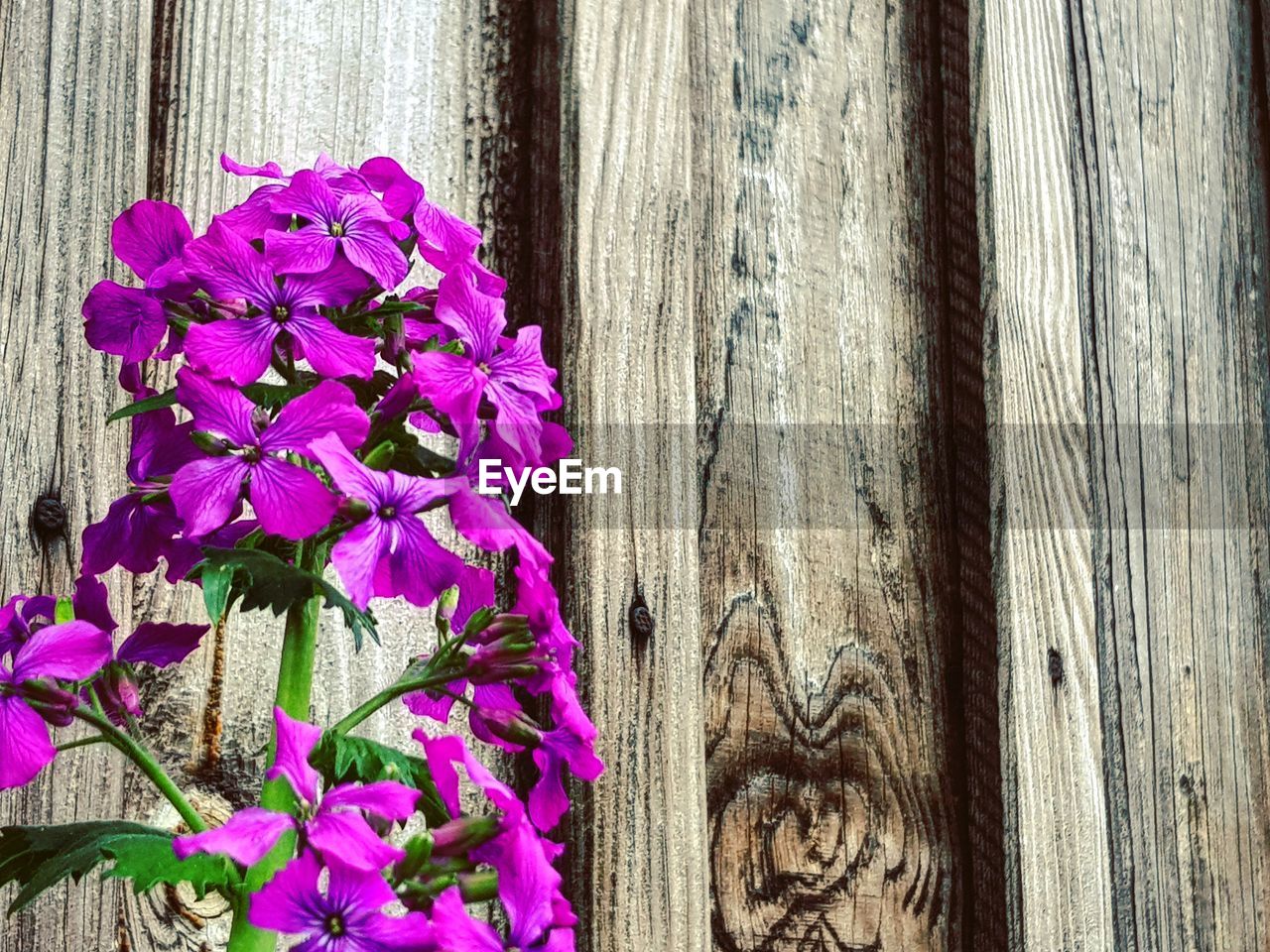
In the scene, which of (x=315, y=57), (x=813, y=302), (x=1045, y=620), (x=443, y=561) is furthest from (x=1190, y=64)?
(x=443, y=561)

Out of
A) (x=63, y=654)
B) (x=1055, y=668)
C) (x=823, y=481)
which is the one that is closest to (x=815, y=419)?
(x=823, y=481)

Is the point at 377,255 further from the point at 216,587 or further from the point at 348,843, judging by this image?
the point at 348,843

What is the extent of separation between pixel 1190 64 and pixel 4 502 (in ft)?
4.89

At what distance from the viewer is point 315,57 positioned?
133cm

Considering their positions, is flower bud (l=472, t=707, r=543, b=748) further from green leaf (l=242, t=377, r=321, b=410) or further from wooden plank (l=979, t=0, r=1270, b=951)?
wooden plank (l=979, t=0, r=1270, b=951)

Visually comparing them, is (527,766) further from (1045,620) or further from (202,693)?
(1045,620)

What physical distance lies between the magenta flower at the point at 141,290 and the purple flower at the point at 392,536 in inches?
8.6

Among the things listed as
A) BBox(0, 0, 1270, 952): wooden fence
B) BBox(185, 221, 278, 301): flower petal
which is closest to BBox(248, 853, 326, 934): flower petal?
BBox(185, 221, 278, 301): flower petal

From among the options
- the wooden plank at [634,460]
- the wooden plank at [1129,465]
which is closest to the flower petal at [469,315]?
the wooden plank at [634,460]

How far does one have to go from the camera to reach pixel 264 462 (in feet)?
2.41

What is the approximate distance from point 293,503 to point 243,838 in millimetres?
189

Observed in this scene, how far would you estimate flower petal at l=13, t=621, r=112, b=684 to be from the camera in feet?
2.45

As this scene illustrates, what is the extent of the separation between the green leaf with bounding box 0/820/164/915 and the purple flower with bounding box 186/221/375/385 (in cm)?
30

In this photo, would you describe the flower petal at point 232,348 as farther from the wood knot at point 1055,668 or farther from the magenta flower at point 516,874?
the wood knot at point 1055,668
